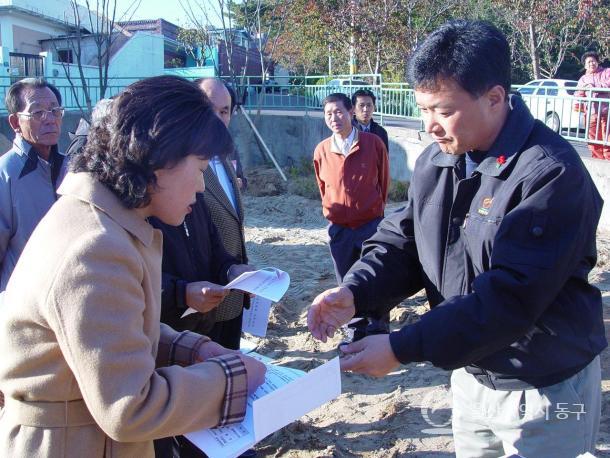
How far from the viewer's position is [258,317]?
336 cm

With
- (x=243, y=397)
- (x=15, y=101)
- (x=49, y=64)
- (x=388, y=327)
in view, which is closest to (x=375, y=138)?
(x=388, y=327)

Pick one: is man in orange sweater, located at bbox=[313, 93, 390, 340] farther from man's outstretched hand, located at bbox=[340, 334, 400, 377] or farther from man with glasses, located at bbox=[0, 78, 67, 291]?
man's outstretched hand, located at bbox=[340, 334, 400, 377]

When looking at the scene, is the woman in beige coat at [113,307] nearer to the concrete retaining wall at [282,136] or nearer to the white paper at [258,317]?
the white paper at [258,317]

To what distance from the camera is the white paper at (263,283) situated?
2.26m

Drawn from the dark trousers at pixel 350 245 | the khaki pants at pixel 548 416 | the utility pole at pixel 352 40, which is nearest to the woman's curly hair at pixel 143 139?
the khaki pants at pixel 548 416

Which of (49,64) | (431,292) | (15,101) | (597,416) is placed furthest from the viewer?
(49,64)

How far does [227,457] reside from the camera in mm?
1537

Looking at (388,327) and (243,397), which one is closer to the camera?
(243,397)

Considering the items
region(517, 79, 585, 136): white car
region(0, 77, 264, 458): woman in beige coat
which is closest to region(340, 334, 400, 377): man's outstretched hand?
region(0, 77, 264, 458): woman in beige coat

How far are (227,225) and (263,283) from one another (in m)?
0.96

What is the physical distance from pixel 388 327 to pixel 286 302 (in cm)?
130

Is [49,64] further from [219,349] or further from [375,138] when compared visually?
[219,349]

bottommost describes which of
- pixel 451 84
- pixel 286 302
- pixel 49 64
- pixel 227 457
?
pixel 286 302

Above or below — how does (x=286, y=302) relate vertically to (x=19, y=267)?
below
